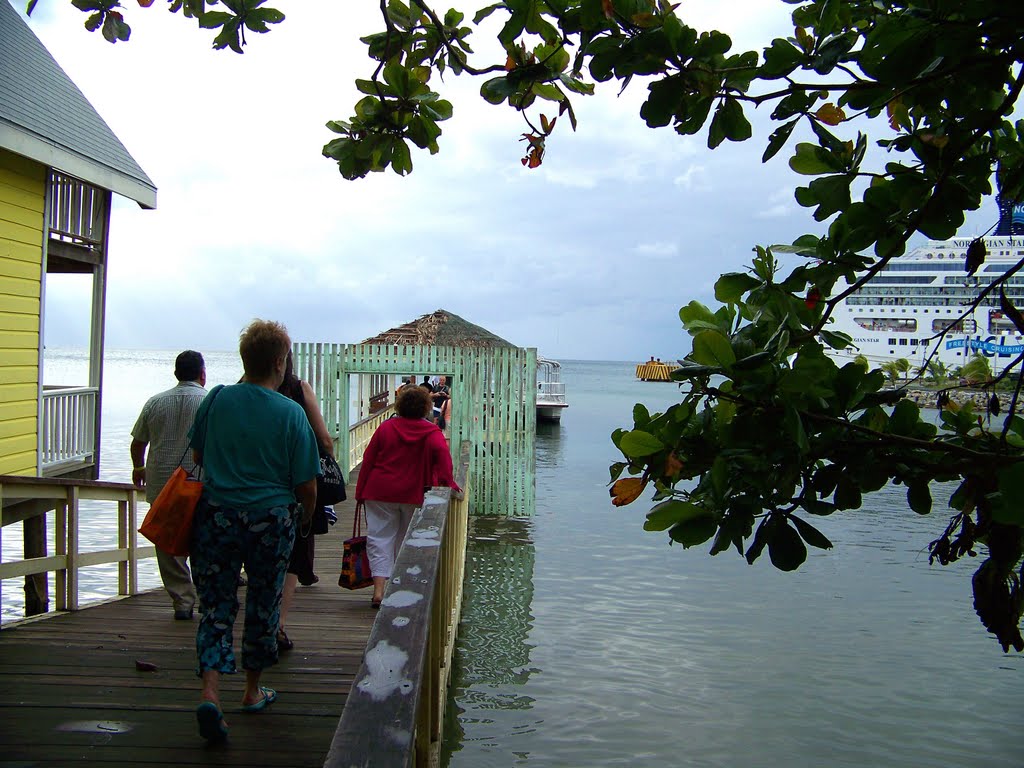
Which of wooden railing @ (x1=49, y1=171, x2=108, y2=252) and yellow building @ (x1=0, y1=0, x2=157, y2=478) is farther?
wooden railing @ (x1=49, y1=171, x2=108, y2=252)

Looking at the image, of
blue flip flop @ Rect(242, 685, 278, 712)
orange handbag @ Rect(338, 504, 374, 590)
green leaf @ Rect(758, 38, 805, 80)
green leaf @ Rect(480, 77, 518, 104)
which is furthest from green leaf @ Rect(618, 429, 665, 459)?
orange handbag @ Rect(338, 504, 374, 590)

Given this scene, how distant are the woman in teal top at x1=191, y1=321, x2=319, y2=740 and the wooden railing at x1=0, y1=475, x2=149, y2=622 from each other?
240 centimetres

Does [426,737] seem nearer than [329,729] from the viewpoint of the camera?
Yes

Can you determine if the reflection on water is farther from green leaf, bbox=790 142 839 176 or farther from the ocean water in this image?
green leaf, bbox=790 142 839 176

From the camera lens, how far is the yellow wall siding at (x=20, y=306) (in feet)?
29.2

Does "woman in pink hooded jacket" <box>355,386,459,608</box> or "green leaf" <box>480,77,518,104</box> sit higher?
"green leaf" <box>480,77,518,104</box>

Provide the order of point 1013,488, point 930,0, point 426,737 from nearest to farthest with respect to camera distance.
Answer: point 1013,488 → point 930,0 → point 426,737

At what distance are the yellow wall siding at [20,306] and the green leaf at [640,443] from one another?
8.46 meters

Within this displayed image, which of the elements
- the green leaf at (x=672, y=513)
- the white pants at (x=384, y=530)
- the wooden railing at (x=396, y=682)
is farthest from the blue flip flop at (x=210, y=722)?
the white pants at (x=384, y=530)

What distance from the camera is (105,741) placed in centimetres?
367

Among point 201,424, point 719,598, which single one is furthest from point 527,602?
point 201,424

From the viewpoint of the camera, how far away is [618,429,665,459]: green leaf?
224 centimetres

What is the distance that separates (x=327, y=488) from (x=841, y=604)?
9065mm

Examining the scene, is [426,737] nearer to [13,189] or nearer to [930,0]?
[930,0]
